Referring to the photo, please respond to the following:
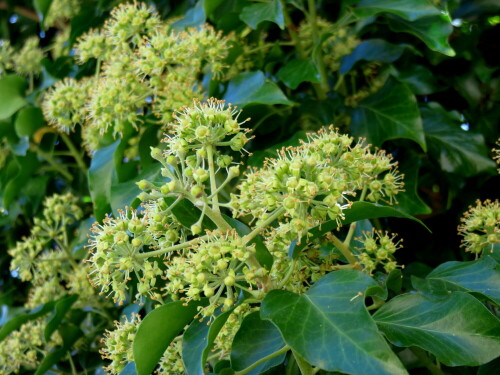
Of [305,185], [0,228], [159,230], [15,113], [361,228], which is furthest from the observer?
[0,228]

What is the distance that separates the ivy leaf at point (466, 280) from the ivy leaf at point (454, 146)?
2.15 feet

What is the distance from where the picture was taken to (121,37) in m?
1.82

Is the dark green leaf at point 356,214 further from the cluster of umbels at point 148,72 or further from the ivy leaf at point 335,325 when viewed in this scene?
the cluster of umbels at point 148,72

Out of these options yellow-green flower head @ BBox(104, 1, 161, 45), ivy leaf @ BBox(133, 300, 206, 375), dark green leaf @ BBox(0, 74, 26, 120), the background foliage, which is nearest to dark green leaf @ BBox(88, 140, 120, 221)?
the background foliage

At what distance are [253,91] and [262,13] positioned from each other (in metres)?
0.31

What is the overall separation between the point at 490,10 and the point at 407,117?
2.26 ft

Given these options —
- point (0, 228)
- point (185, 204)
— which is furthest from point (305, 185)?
point (0, 228)

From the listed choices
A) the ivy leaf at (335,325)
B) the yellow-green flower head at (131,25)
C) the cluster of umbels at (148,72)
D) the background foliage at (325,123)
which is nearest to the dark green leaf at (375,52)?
the background foliage at (325,123)

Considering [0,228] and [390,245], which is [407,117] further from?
[0,228]

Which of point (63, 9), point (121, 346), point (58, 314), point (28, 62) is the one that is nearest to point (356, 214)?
point (121, 346)

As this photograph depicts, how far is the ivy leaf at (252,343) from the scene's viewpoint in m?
1.18

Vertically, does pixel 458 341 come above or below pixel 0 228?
above

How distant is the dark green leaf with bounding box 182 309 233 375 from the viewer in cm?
107

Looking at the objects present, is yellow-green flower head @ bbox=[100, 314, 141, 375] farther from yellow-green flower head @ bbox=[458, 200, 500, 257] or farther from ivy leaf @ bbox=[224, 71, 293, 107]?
yellow-green flower head @ bbox=[458, 200, 500, 257]
